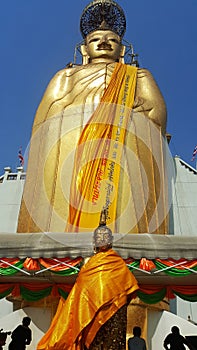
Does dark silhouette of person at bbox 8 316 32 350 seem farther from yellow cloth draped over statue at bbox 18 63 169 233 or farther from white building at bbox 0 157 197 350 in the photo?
white building at bbox 0 157 197 350

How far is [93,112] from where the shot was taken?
799 centimetres

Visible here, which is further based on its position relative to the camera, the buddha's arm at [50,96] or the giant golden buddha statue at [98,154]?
the buddha's arm at [50,96]

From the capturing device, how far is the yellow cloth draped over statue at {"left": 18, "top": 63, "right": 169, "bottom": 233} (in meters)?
6.87

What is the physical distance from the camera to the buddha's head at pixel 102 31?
31.9 ft

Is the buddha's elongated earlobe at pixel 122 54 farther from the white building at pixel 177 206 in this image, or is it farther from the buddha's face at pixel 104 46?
the white building at pixel 177 206

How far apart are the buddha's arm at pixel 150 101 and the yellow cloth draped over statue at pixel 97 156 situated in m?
0.02

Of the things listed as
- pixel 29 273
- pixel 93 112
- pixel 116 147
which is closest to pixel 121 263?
pixel 29 273

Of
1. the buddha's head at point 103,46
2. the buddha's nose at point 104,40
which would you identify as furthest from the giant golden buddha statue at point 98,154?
the buddha's nose at point 104,40

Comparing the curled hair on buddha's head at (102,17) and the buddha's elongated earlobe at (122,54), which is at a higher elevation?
the curled hair on buddha's head at (102,17)

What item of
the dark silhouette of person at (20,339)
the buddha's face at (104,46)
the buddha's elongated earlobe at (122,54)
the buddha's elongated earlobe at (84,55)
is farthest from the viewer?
the buddha's elongated earlobe at (84,55)

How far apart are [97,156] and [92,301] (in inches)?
174

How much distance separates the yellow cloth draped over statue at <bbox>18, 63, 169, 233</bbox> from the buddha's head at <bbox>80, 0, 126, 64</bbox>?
947 millimetres

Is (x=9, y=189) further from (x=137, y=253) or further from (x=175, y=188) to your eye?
(x=137, y=253)

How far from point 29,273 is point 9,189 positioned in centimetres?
614
